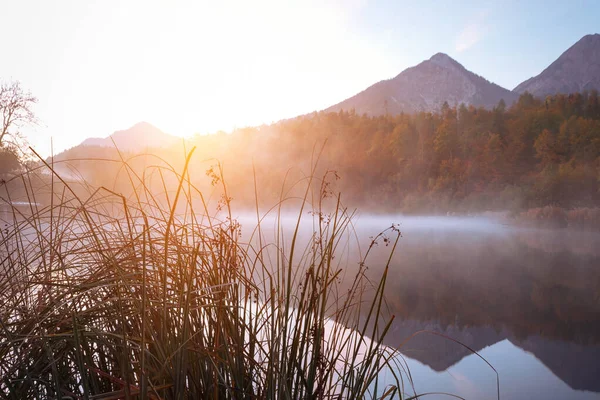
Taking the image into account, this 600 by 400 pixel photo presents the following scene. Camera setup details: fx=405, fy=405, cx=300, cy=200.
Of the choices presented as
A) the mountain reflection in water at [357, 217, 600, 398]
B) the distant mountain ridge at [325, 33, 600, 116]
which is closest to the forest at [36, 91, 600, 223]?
the mountain reflection in water at [357, 217, 600, 398]

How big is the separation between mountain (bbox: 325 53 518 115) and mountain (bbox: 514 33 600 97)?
1188 cm

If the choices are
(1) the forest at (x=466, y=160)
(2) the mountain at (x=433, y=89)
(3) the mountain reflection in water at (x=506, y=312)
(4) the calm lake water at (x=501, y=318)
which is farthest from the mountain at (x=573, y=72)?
(4) the calm lake water at (x=501, y=318)

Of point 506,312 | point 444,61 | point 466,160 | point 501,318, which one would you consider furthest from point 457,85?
point 501,318

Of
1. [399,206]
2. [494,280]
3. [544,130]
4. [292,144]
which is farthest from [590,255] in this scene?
[292,144]

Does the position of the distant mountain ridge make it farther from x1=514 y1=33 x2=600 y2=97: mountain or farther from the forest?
the forest

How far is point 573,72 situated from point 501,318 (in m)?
66.7

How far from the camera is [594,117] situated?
672 inches

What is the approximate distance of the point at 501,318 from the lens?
357cm

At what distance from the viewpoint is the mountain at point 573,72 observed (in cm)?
5334

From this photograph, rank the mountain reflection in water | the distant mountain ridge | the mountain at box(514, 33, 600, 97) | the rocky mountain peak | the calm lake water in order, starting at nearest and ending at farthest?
the calm lake water, the mountain reflection in water, the mountain at box(514, 33, 600, 97), the distant mountain ridge, the rocky mountain peak

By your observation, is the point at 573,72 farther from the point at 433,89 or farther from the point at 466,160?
the point at 466,160

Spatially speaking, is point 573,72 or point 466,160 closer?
point 466,160

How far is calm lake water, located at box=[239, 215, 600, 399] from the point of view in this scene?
2355mm

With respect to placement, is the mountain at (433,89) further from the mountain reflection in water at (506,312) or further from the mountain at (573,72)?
the mountain reflection in water at (506,312)
